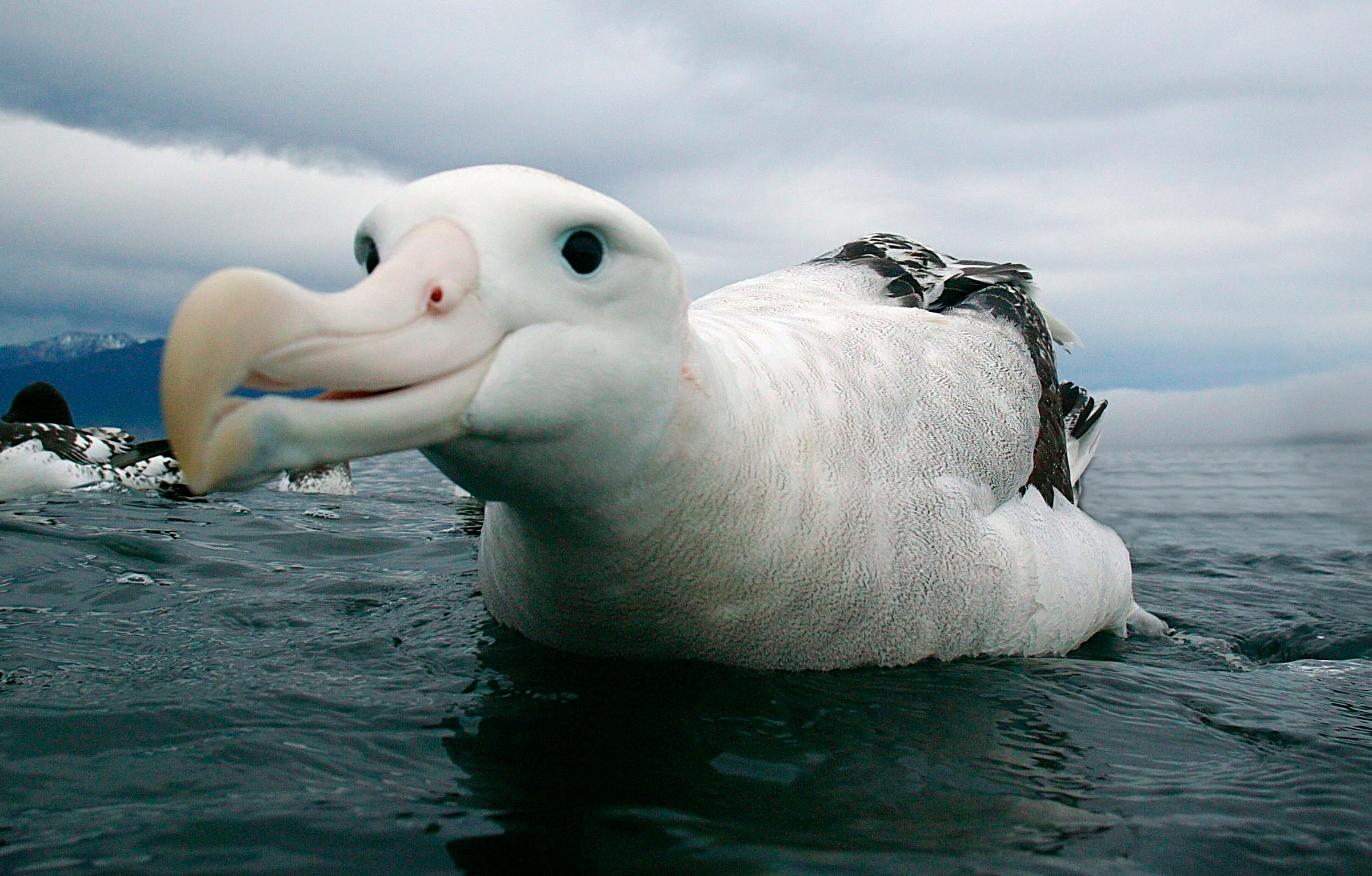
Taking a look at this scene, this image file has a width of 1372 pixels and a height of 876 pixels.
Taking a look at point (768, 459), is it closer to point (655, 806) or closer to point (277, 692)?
point (655, 806)

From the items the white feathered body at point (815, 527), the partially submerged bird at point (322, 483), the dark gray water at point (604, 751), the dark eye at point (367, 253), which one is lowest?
the partially submerged bird at point (322, 483)

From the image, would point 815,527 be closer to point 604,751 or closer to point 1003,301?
point 604,751

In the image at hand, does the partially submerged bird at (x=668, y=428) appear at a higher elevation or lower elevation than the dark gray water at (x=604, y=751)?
higher

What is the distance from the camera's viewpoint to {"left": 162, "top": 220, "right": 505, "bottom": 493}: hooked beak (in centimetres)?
201

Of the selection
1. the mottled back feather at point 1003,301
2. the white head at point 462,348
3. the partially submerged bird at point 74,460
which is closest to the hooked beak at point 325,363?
the white head at point 462,348

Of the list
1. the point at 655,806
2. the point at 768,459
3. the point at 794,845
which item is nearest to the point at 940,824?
the point at 794,845

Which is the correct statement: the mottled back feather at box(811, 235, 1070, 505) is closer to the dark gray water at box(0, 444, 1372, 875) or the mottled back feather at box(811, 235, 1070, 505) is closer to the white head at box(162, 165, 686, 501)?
the dark gray water at box(0, 444, 1372, 875)

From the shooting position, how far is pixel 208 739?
3.21m

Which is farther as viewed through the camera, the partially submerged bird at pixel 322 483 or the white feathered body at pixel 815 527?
the partially submerged bird at pixel 322 483

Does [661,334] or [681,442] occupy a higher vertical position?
[661,334]

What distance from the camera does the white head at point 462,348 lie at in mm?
2039

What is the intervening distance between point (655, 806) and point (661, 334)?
1227mm

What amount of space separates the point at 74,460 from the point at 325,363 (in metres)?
12.0

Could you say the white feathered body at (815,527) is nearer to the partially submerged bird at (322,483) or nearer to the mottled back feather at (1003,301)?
the mottled back feather at (1003,301)
